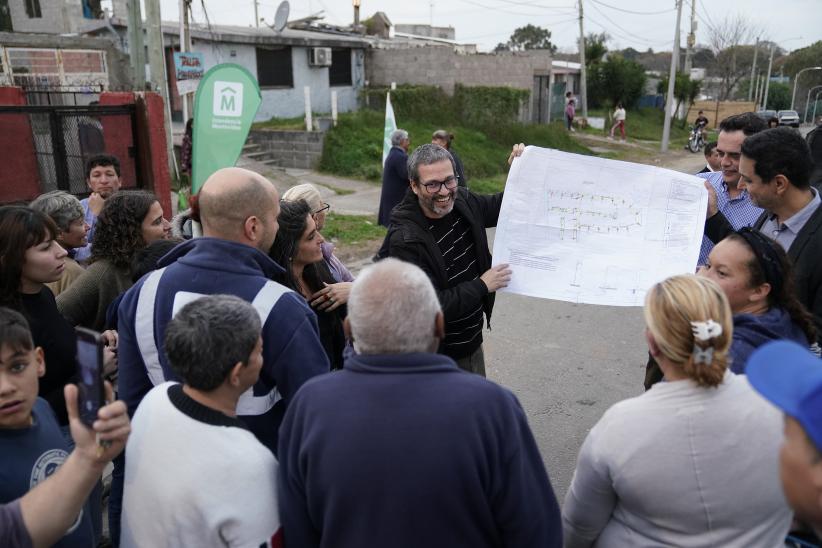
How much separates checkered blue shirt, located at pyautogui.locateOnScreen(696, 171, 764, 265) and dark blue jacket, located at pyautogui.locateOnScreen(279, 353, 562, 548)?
2433 millimetres

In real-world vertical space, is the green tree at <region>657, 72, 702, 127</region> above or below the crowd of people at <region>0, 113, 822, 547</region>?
above

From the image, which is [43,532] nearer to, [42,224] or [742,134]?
[42,224]

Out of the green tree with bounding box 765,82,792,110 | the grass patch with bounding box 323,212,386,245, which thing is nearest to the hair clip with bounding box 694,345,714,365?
the grass patch with bounding box 323,212,386,245

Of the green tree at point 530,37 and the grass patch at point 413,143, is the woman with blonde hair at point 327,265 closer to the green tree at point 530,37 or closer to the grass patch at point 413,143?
the grass patch at point 413,143

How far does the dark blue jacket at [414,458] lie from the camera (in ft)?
5.09

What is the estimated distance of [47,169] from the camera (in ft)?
25.5

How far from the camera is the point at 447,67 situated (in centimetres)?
2169

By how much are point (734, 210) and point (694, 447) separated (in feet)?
7.98

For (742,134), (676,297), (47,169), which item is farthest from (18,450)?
(47,169)

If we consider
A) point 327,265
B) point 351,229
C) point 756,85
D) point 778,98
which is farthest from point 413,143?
point 778,98

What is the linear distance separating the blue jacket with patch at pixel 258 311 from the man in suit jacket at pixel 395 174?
646cm

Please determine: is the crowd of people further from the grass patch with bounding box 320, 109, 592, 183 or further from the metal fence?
the grass patch with bounding box 320, 109, 592, 183

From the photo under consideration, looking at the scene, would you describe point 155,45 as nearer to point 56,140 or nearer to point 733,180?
point 56,140

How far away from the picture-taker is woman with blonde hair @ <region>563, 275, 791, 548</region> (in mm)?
1674
